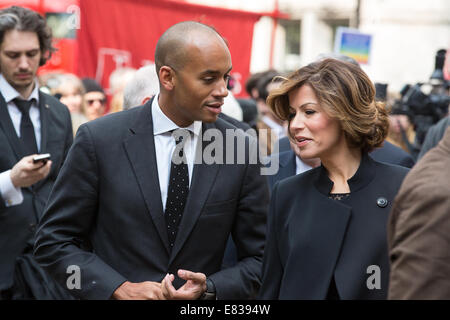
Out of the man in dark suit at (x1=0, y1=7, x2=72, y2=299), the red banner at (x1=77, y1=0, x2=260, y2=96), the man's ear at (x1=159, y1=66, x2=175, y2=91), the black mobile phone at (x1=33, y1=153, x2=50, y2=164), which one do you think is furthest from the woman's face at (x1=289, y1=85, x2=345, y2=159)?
the red banner at (x1=77, y1=0, x2=260, y2=96)

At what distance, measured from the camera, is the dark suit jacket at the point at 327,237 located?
260cm

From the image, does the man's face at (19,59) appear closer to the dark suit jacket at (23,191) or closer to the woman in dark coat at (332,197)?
the dark suit jacket at (23,191)

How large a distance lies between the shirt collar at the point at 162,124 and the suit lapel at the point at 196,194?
0.06m

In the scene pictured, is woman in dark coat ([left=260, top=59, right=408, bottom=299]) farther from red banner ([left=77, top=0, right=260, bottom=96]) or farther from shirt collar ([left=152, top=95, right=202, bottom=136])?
red banner ([left=77, top=0, right=260, bottom=96])

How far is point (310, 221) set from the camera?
273 centimetres

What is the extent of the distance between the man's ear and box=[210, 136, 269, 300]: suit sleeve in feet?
1.62

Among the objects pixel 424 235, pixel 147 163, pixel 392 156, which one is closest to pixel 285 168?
pixel 392 156

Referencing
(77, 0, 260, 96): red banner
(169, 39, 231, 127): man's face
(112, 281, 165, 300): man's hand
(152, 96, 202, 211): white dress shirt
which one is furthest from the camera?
(77, 0, 260, 96): red banner

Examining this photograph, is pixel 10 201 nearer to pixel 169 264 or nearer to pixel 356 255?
pixel 169 264

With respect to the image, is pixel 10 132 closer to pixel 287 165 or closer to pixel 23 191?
pixel 23 191

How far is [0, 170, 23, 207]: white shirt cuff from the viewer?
152 inches

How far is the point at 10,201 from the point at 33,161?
36 centimetres

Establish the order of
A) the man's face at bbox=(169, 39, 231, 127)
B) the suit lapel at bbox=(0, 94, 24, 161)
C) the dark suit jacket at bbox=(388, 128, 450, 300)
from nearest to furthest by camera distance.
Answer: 1. the dark suit jacket at bbox=(388, 128, 450, 300)
2. the man's face at bbox=(169, 39, 231, 127)
3. the suit lapel at bbox=(0, 94, 24, 161)

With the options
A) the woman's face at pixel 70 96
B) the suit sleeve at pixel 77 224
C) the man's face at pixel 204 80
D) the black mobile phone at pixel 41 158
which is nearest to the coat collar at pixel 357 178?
the man's face at pixel 204 80
